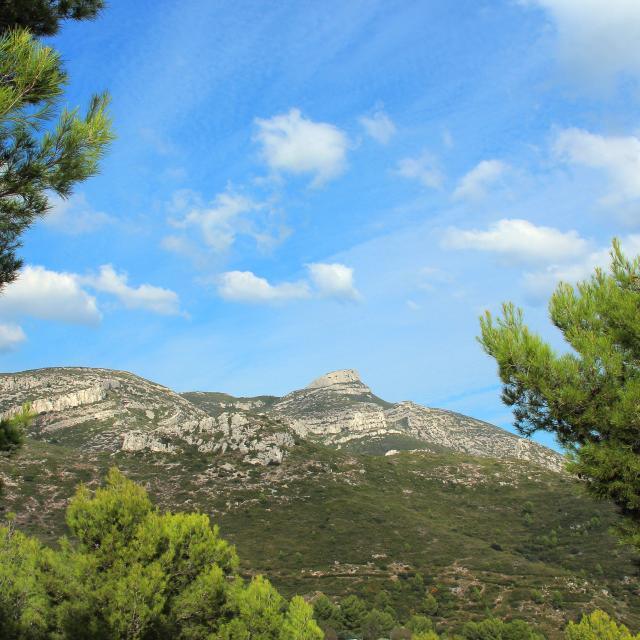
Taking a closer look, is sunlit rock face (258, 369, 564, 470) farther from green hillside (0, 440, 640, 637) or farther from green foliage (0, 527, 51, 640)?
green foliage (0, 527, 51, 640)

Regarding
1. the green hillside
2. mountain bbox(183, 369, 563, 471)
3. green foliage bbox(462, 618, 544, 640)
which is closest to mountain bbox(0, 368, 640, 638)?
the green hillside

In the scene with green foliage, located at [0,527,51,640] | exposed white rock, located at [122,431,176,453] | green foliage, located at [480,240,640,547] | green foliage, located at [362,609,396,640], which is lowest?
green foliage, located at [362,609,396,640]

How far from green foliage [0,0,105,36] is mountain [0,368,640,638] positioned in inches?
1691

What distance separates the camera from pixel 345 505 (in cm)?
7850

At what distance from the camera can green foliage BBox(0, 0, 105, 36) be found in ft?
26.3

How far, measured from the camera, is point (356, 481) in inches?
3602

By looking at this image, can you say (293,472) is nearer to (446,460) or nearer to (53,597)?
(446,460)

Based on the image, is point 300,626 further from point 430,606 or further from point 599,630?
point 430,606

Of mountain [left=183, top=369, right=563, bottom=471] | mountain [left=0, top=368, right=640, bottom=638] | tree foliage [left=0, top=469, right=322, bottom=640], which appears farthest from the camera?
mountain [left=183, top=369, right=563, bottom=471]

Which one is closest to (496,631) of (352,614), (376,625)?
(376,625)

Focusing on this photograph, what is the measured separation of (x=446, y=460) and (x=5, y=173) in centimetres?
11370

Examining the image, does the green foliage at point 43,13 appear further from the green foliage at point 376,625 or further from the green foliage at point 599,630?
the green foliage at point 376,625

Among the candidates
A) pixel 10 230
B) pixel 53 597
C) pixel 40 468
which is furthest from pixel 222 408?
pixel 10 230

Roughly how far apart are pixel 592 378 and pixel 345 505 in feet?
247
